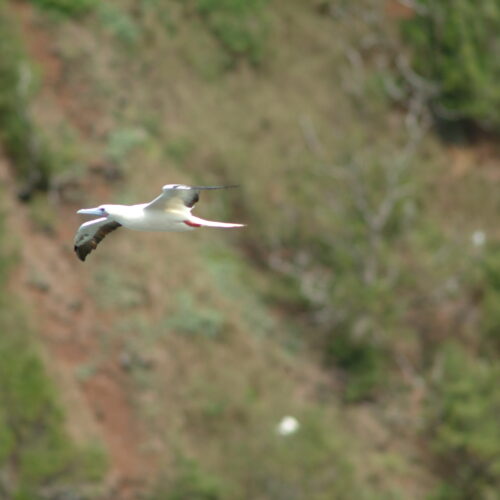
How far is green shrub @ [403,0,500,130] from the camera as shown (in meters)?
32.8

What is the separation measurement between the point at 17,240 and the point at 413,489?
8696mm

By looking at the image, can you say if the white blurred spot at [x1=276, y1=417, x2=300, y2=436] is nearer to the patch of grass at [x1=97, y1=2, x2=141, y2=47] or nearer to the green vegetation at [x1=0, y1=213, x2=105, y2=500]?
the green vegetation at [x1=0, y1=213, x2=105, y2=500]

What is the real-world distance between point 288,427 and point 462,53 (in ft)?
36.2

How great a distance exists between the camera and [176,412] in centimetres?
2555

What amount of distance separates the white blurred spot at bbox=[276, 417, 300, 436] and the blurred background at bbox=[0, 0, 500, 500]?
33 mm

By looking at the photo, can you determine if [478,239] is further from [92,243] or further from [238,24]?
[92,243]

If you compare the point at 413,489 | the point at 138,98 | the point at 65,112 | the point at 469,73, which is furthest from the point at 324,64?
the point at 413,489

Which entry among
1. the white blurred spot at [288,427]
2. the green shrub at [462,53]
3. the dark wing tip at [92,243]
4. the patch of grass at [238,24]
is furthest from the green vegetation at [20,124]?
the dark wing tip at [92,243]

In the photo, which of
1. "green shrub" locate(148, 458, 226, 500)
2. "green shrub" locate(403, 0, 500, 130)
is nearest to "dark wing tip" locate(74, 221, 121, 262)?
"green shrub" locate(148, 458, 226, 500)

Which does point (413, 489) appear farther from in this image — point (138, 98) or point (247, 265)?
point (138, 98)

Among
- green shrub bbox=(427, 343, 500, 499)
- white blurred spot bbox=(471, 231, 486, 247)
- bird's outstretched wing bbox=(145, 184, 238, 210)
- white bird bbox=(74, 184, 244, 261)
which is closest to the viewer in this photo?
bird's outstretched wing bbox=(145, 184, 238, 210)

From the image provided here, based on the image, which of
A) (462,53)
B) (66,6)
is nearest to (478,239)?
(462,53)

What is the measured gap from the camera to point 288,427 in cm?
2522

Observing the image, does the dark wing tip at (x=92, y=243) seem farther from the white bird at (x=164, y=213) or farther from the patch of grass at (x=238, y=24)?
the patch of grass at (x=238, y=24)
